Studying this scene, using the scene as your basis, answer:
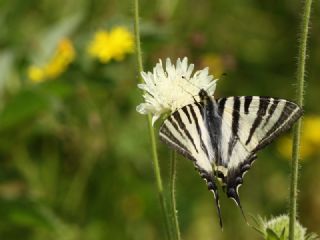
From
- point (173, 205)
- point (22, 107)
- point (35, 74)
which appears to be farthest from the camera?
point (35, 74)

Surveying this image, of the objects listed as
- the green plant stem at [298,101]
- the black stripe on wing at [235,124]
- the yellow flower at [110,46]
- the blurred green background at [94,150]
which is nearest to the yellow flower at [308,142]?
the blurred green background at [94,150]

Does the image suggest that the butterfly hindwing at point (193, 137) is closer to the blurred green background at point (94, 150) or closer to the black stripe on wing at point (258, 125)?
the black stripe on wing at point (258, 125)

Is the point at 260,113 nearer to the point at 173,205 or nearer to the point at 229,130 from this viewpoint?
the point at 229,130

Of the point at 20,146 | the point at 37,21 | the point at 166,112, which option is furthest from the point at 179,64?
the point at 37,21

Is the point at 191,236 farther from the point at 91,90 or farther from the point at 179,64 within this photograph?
the point at 179,64

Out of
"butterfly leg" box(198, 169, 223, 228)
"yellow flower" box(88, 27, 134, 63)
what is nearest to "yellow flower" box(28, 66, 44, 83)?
"yellow flower" box(88, 27, 134, 63)

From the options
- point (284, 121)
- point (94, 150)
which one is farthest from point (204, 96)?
point (94, 150)

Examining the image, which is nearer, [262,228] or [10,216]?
[262,228]
